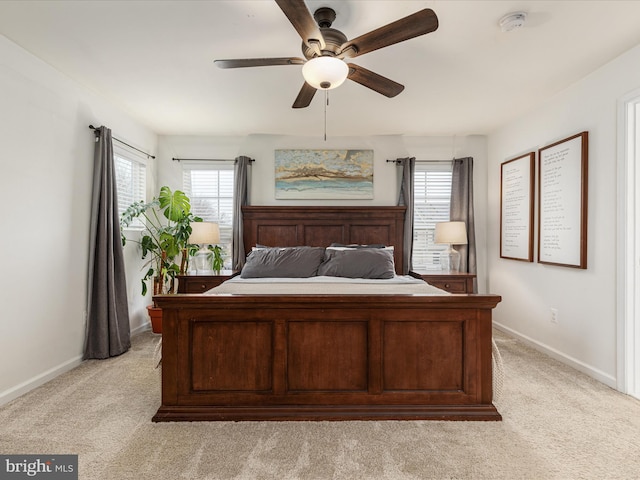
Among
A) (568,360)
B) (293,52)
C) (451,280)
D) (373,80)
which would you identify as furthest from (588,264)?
(293,52)

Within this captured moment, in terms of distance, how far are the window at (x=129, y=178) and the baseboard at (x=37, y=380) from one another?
5.07 ft

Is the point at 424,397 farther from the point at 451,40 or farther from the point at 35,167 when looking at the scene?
the point at 35,167

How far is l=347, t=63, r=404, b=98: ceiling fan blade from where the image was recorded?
7.48 feet

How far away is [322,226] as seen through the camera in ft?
15.2

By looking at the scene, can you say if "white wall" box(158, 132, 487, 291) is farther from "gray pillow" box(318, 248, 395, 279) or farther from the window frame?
"gray pillow" box(318, 248, 395, 279)

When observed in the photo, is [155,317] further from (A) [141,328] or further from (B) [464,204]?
(B) [464,204]

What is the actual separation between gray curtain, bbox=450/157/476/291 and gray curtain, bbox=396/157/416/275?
0.59 meters

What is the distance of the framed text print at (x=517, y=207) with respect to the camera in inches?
152

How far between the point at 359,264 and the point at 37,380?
9.44ft

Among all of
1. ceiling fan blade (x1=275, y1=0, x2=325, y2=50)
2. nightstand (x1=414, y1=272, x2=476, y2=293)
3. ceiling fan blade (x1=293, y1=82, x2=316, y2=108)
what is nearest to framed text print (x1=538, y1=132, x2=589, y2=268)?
nightstand (x1=414, y1=272, x2=476, y2=293)

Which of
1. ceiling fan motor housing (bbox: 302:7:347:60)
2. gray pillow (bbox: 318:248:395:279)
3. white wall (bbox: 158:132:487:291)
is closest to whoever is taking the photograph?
ceiling fan motor housing (bbox: 302:7:347:60)

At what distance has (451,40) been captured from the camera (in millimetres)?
2520

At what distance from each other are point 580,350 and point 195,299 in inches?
128

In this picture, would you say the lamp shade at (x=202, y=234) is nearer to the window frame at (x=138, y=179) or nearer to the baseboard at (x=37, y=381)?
the window frame at (x=138, y=179)
